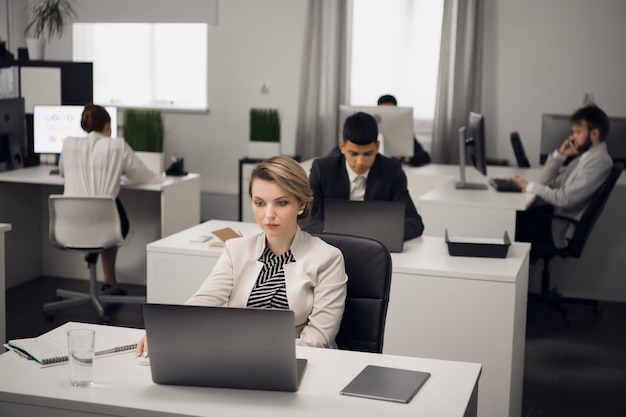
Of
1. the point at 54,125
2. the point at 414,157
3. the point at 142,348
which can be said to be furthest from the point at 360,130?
the point at 54,125

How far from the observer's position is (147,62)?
28.0 feet

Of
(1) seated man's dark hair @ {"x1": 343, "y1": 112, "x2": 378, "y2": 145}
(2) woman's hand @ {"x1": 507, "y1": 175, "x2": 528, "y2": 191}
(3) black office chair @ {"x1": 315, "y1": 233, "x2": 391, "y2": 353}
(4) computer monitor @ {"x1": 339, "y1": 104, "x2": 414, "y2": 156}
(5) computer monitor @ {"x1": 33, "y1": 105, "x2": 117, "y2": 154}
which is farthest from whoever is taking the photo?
(5) computer monitor @ {"x1": 33, "y1": 105, "x2": 117, "y2": 154}

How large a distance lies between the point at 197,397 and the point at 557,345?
3.30 metres

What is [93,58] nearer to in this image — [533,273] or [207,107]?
[207,107]

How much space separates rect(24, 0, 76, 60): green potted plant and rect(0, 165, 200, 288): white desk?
93.9 inches

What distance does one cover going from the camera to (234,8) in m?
8.06

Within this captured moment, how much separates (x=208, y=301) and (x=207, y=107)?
240 inches

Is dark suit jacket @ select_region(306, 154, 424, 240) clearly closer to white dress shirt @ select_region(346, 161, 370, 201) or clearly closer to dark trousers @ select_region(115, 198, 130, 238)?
white dress shirt @ select_region(346, 161, 370, 201)

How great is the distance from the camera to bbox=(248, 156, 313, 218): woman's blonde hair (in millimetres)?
2354

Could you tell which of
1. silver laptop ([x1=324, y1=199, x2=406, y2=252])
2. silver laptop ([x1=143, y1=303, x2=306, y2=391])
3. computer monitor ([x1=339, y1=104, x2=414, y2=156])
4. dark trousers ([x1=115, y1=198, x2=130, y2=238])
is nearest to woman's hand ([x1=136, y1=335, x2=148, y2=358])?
silver laptop ([x1=143, y1=303, x2=306, y2=391])

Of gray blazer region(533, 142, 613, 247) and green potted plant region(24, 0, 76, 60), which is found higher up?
green potted plant region(24, 0, 76, 60)

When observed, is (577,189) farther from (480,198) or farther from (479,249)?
(479,249)

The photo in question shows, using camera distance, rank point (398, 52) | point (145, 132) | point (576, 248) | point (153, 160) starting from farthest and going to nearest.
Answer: point (398, 52), point (145, 132), point (153, 160), point (576, 248)

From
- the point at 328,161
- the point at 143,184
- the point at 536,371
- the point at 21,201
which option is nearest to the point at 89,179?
the point at 143,184
